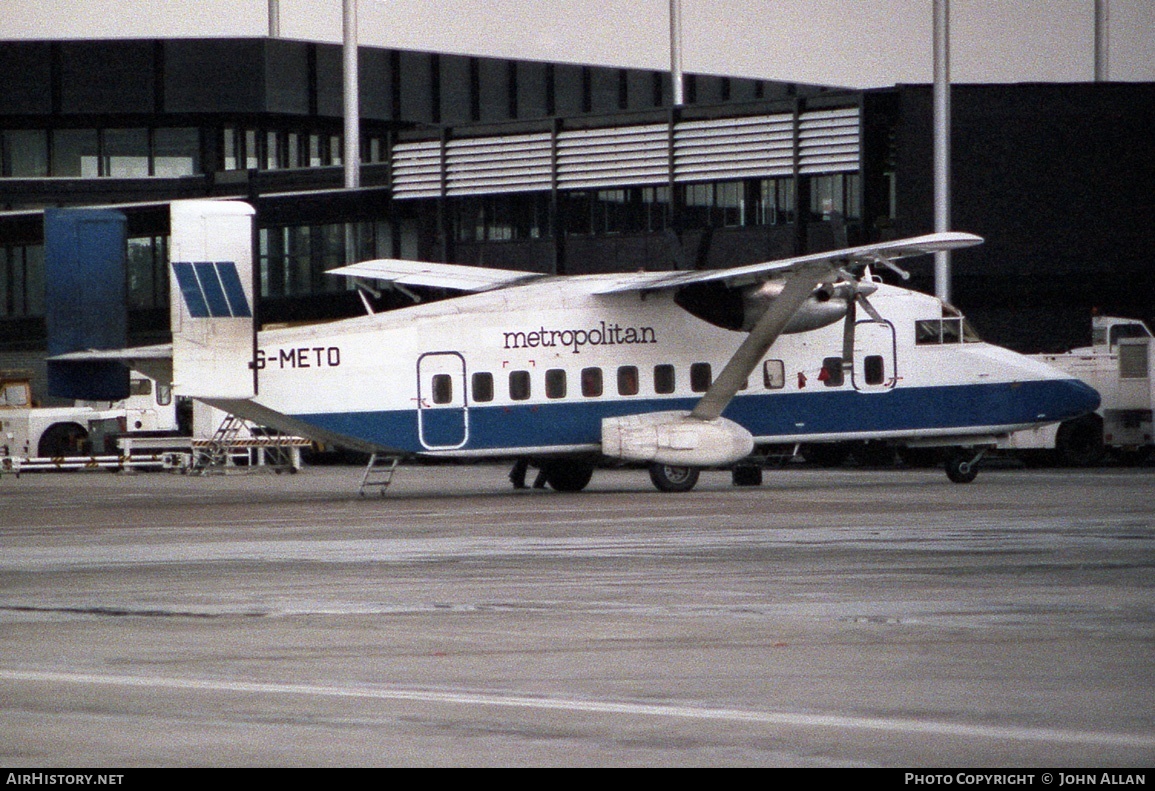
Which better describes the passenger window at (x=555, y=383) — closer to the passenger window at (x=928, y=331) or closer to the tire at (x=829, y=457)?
the passenger window at (x=928, y=331)

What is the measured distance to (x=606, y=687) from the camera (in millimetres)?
9344

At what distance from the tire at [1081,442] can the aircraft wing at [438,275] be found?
14549 millimetres

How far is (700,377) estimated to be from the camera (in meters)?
31.0

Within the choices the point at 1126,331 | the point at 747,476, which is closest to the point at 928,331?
the point at 747,476

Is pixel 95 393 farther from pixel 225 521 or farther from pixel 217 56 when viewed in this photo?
pixel 217 56

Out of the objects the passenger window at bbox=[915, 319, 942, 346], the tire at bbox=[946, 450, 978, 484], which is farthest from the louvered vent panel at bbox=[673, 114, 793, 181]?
the tire at bbox=[946, 450, 978, 484]

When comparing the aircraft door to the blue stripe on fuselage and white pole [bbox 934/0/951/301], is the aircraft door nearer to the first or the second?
the blue stripe on fuselage

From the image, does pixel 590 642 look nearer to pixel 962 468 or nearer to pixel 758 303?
pixel 758 303

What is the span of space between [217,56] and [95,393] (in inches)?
2268

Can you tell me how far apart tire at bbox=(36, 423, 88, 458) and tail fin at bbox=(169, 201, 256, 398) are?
25241mm

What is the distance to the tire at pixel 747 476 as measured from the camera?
108 ft

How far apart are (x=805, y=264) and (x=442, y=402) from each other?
20.8ft

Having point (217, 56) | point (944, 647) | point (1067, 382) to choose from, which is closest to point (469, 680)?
point (944, 647)
